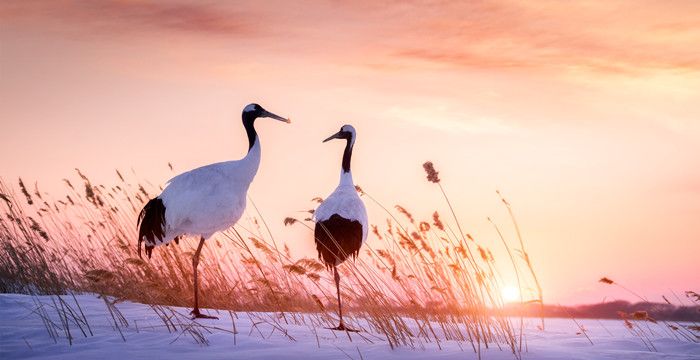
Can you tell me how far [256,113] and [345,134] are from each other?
4.08 feet

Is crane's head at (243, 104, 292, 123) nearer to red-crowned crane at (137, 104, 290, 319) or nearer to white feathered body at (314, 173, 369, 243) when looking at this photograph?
red-crowned crane at (137, 104, 290, 319)

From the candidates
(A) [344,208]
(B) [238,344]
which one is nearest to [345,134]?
(A) [344,208]

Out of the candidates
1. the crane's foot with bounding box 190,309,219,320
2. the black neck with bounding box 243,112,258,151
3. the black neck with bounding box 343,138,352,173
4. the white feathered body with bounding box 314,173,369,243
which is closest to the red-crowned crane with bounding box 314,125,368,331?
the white feathered body with bounding box 314,173,369,243

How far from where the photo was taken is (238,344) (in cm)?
528

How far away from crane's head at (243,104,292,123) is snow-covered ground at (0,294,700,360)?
2842mm

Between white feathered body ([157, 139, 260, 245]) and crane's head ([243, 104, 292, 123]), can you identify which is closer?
white feathered body ([157, 139, 260, 245])

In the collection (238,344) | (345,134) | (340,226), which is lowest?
(238,344)

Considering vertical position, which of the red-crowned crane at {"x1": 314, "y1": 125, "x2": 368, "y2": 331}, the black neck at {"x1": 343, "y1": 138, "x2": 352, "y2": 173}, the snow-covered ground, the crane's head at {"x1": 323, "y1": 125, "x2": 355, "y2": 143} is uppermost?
the crane's head at {"x1": 323, "y1": 125, "x2": 355, "y2": 143}

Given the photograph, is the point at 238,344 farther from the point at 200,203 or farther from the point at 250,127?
the point at 250,127

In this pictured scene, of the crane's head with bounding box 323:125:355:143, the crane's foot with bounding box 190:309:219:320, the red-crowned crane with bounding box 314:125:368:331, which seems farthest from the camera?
the crane's head with bounding box 323:125:355:143

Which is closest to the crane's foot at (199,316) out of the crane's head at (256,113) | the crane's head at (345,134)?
the crane's head at (256,113)

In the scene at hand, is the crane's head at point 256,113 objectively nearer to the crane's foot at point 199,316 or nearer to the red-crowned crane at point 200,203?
the red-crowned crane at point 200,203

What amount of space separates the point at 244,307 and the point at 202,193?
2639 millimetres

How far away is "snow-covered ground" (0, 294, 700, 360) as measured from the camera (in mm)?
4992
